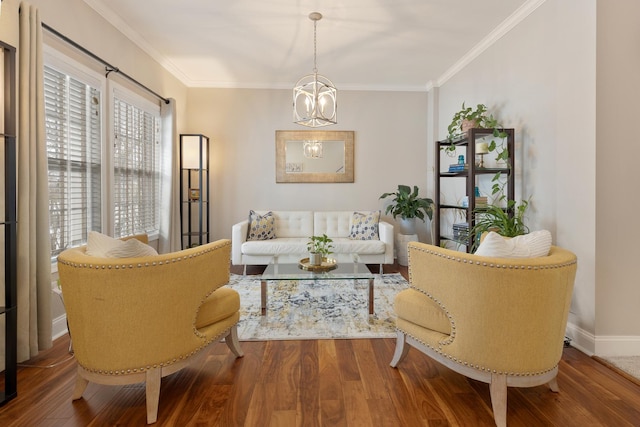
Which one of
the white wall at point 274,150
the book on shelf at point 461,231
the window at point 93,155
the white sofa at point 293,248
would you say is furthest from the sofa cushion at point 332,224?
the window at point 93,155

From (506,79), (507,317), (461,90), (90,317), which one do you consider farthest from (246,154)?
(507,317)

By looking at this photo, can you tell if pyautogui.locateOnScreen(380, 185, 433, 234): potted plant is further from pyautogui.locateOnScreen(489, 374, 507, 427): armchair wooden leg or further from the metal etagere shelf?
the metal etagere shelf

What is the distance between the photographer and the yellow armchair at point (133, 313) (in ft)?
5.05

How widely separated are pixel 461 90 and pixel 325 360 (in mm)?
3710

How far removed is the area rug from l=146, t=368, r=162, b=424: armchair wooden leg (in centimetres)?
89

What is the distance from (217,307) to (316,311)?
4.13 feet

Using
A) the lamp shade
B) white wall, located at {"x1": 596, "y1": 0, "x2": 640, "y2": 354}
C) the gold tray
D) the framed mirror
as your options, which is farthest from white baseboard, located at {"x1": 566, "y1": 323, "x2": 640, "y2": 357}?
the lamp shade

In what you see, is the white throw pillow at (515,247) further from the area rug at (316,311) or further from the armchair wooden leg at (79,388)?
the armchair wooden leg at (79,388)

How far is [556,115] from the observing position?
2672 mm

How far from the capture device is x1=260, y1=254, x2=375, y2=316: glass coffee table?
2.83 m

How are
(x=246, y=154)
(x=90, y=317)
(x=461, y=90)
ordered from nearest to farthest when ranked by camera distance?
(x=90, y=317) < (x=461, y=90) < (x=246, y=154)

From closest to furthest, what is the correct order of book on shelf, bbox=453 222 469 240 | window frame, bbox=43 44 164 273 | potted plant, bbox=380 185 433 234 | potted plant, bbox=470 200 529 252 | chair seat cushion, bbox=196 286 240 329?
chair seat cushion, bbox=196 286 240 329 < potted plant, bbox=470 200 529 252 < window frame, bbox=43 44 164 273 < book on shelf, bbox=453 222 469 240 < potted plant, bbox=380 185 433 234

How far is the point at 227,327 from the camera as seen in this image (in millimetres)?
2084

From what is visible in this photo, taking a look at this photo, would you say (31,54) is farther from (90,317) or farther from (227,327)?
(227,327)
